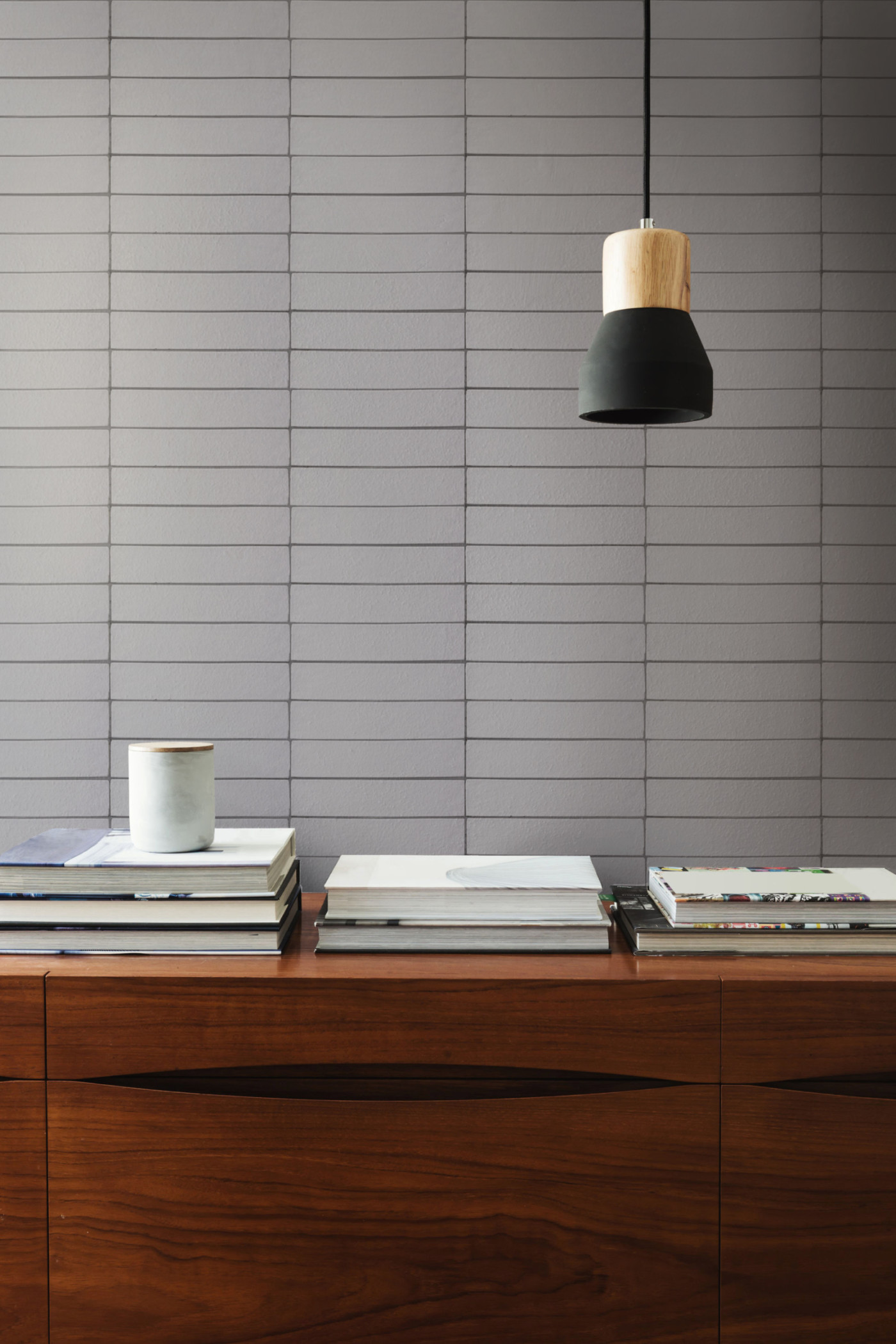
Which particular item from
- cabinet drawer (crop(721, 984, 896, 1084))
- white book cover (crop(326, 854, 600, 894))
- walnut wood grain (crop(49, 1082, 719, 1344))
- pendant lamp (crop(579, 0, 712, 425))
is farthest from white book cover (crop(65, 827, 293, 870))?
pendant lamp (crop(579, 0, 712, 425))

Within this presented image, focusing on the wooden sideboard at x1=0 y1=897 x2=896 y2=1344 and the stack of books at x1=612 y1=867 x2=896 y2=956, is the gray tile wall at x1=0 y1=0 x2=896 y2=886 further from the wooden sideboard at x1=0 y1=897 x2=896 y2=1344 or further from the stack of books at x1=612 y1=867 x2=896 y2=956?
the wooden sideboard at x1=0 y1=897 x2=896 y2=1344

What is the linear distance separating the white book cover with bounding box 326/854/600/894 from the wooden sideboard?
0.43 feet

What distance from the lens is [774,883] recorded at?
1256mm

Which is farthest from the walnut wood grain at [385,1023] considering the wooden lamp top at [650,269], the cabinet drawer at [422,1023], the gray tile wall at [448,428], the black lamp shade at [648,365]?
the wooden lamp top at [650,269]

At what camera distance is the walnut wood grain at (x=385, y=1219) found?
42.3 inches

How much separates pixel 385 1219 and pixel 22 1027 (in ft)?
1.61

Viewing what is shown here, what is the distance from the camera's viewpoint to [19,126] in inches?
63.7

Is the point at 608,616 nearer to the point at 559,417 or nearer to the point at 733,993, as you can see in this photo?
the point at 559,417

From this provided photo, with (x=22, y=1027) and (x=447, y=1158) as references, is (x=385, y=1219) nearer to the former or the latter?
(x=447, y=1158)

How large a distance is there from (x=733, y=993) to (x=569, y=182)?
4.49 ft

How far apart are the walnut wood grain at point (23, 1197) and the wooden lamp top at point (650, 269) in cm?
119

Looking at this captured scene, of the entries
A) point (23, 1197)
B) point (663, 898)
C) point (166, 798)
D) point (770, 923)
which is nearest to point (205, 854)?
point (166, 798)

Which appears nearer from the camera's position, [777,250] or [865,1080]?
[865,1080]

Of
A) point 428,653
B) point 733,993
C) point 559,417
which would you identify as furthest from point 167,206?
point 733,993
